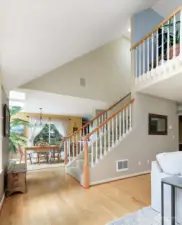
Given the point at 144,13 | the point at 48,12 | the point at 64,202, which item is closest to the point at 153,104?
the point at 144,13

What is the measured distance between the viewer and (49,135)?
8570 mm

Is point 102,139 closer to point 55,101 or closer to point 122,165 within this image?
point 122,165

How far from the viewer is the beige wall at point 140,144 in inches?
150

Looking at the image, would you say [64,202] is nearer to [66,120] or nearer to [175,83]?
[175,83]

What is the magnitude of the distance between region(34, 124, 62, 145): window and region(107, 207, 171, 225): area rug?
6.69 meters

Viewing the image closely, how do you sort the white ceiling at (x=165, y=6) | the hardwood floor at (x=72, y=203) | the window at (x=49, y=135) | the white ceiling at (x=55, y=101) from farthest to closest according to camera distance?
the window at (x=49, y=135)
the white ceiling at (x=55, y=101)
the white ceiling at (x=165, y=6)
the hardwood floor at (x=72, y=203)

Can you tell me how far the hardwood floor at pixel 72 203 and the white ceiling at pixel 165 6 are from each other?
544 centimetres

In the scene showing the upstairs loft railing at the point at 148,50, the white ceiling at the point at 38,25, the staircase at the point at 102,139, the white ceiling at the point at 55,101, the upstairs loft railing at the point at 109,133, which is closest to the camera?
the white ceiling at the point at 38,25

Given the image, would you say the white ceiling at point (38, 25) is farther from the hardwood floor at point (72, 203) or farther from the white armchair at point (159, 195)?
the white armchair at point (159, 195)

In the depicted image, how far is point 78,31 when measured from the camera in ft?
8.70

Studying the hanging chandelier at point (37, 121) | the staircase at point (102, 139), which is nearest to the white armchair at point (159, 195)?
the staircase at point (102, 139)

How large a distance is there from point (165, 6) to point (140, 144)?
4637 millimetres

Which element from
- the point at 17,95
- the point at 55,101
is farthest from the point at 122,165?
the point at 17,95

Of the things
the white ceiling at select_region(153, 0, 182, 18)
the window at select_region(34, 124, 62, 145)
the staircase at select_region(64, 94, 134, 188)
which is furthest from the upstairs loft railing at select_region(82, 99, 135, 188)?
the window at select_region(34, 124, 62, 145)
